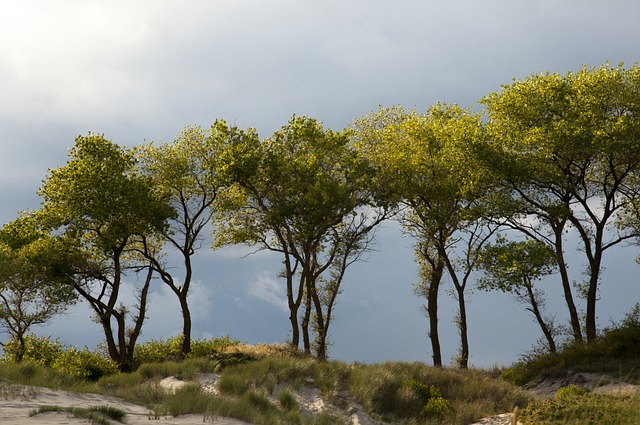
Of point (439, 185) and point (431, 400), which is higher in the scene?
point (439, 185)

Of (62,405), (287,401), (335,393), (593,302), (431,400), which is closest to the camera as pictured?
(62,405)

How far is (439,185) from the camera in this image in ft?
116

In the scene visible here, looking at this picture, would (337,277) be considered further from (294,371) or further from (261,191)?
(294,371)

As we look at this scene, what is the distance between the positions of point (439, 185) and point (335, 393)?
17.4 m

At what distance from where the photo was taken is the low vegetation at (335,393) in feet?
52.5

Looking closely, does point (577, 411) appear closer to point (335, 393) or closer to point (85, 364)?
point (335, 393)

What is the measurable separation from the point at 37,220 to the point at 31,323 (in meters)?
6.43

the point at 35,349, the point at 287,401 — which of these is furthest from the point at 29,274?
the point at 287,401

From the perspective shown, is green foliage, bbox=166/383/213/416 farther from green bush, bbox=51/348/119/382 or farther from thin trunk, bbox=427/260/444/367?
thin trunk, bbox=427/260/444/367

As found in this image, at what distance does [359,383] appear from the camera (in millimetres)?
21625

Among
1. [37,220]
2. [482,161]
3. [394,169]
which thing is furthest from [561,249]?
[37,220]

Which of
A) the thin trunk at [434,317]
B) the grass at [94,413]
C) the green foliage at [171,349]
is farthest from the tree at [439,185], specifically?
the grass at [94,413]

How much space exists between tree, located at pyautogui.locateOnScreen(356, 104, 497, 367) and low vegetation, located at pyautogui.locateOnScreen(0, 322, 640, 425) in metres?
7.85

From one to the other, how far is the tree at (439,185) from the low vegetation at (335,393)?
25.7 ft
